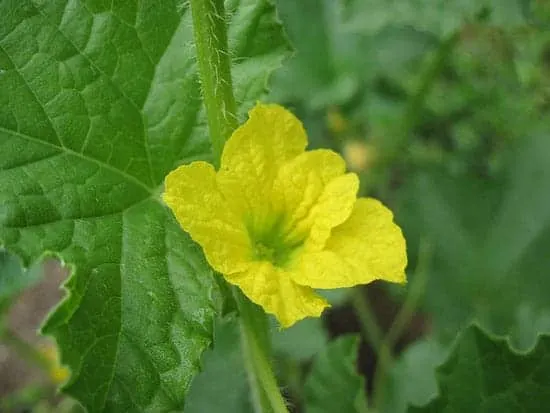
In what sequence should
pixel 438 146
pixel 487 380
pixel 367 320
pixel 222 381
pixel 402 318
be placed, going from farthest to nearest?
pixel 438 146 < pixel 402 318 < pixel 367 320 < pixel 222 381 < pixel 487 380

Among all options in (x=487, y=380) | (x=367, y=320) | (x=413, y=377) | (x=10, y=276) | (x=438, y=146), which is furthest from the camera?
(x=438, y=146)

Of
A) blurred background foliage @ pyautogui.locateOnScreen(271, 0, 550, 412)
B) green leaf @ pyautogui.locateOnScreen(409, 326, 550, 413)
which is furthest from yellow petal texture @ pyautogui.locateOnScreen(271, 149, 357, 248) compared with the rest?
blurred background foliage @ pyautogui.locateOnScreen(271, 0, 550, 412)

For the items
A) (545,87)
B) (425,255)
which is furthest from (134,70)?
(545,87)

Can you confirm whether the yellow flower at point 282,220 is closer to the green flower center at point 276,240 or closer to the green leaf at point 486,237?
the green flower center at point 276,240

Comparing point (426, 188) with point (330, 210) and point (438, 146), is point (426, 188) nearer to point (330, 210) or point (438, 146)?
point (438, 146)

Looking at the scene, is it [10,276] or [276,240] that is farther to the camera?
[10,276]

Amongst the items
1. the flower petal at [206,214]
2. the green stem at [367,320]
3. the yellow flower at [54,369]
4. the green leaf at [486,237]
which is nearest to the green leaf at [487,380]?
the flower petal at [206,214]

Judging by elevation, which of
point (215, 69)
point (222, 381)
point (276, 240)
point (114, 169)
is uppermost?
point (215, 69)

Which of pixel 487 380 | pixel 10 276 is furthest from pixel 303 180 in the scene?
pixel 10 276
